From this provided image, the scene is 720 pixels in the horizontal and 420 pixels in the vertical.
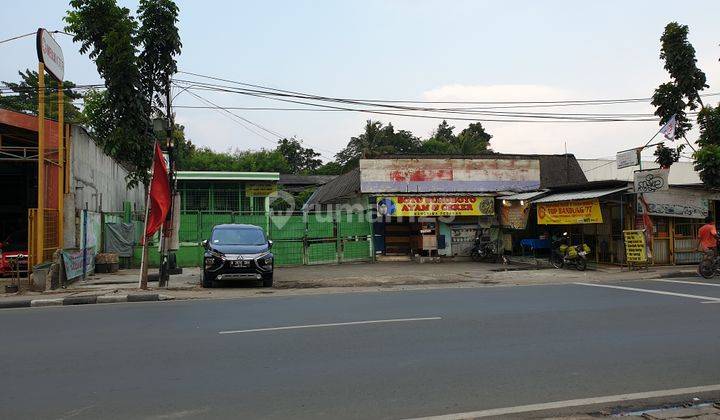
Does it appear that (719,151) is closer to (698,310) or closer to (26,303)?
(698,310)

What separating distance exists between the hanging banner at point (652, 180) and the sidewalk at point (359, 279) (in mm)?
2633

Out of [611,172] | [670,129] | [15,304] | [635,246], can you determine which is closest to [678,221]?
[635,246]

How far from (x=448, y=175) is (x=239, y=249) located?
466 inches

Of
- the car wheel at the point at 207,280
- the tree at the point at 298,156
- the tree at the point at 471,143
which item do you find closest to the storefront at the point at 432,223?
the car wheel at the point at 207,280

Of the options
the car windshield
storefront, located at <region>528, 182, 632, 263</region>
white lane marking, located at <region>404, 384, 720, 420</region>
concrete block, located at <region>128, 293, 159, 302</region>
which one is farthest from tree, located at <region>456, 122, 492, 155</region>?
white lane marking, located at <region>404, 384, 720, 420</region>

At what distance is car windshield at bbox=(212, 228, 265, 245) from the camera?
1565 cm

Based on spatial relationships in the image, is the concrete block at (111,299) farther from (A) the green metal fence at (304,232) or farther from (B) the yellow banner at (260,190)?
(B) the yellow banner at (260,190)

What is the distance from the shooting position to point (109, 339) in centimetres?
793

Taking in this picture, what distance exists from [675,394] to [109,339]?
714 cm

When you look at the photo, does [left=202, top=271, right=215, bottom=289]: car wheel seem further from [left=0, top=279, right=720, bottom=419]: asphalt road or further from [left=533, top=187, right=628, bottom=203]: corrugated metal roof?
[left=533, top=187, right=628, bottom=203]: corrugated metal roof

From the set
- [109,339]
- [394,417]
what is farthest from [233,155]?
[394,417]

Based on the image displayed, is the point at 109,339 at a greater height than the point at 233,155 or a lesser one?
lesser

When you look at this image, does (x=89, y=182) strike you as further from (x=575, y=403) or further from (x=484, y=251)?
(x=575, y=403)

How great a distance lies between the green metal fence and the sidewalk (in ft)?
2.67
